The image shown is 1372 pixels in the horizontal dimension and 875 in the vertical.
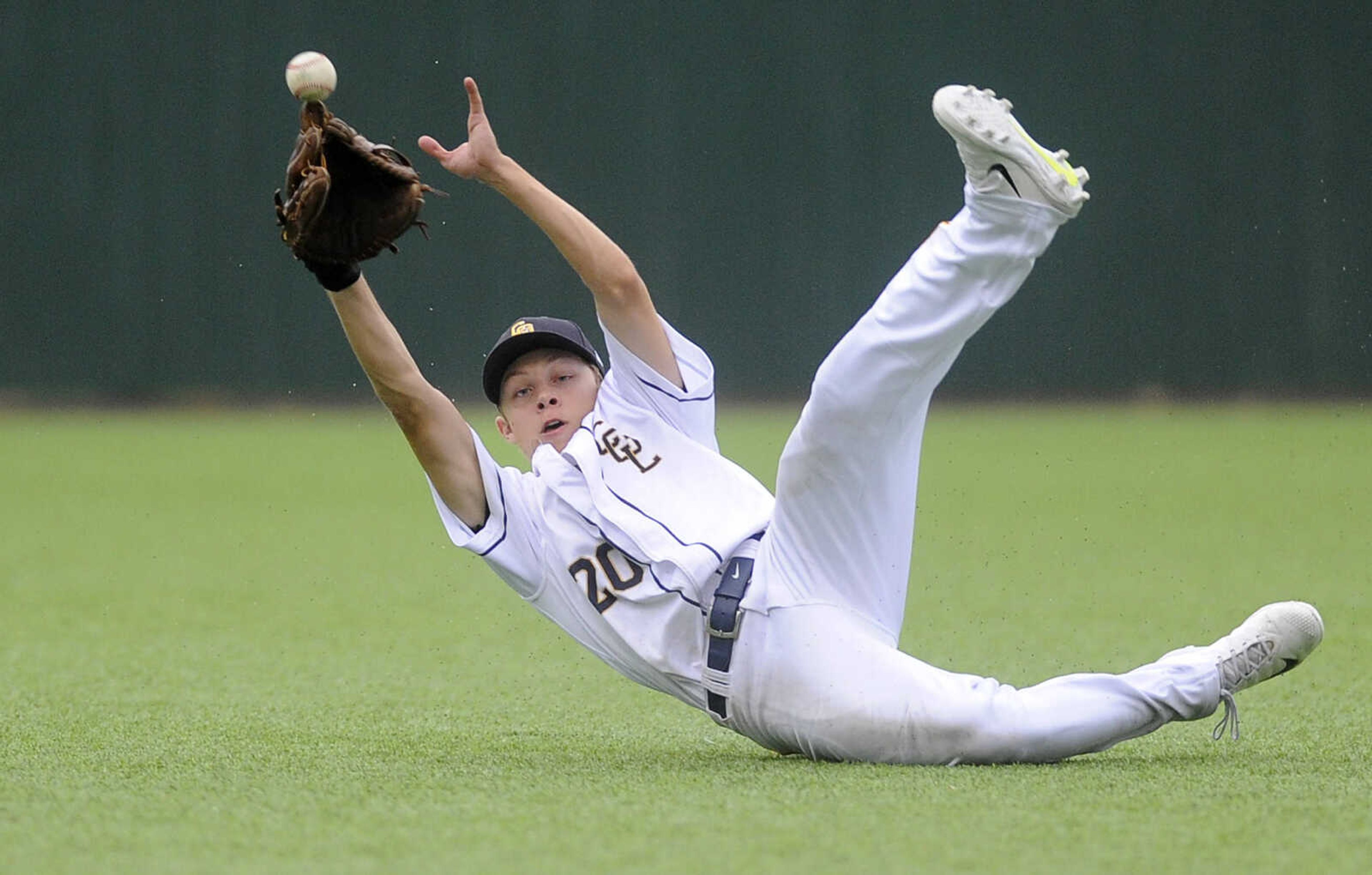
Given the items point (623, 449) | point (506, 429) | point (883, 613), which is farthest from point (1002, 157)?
point (506, 429)

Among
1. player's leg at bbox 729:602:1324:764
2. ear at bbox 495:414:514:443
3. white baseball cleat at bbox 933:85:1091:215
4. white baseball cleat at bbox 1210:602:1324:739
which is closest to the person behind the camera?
white baseball cleat at bbox 933:85:1091:215

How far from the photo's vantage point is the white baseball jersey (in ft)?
9.34

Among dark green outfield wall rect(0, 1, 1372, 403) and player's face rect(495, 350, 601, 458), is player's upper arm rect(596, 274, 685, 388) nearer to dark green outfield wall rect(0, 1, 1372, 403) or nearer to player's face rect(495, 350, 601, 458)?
player's face rect(495, 350, 601, 458)

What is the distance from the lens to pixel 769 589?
2785 millimetres

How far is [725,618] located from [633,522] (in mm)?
230

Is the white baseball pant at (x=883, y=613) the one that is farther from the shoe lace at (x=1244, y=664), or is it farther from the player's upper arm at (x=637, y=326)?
the player's upper arm at (x=637, y=326)

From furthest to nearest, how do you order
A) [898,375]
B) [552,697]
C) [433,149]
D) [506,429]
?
[552,697]
[506,429]
[433,149]
[898,375]

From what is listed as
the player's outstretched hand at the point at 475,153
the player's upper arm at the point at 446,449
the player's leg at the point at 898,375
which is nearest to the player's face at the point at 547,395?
the player's upper arm at the point at 446,449

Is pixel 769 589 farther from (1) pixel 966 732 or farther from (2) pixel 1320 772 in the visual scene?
(2) pixel 1320 772

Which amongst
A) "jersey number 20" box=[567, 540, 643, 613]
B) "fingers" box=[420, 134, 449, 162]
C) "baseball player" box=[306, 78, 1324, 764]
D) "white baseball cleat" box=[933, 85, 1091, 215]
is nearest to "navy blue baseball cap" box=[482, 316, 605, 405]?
"baseball player" box=[306, 78, 1324, 764]

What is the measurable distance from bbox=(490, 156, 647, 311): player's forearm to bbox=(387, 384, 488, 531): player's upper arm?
1.06 ft

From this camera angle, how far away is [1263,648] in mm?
2939

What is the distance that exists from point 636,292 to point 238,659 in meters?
1.73

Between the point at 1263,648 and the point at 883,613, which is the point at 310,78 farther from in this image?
the point at 1263,648
